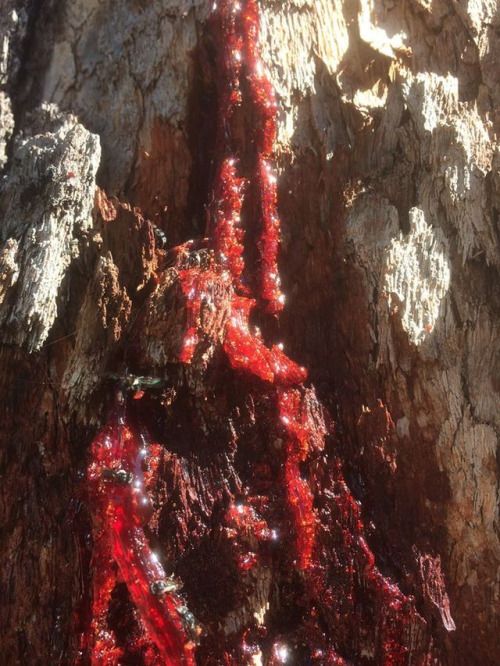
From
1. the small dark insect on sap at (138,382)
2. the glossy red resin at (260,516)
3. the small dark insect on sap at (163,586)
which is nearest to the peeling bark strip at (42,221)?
the small dark insect on sap at (138,382)

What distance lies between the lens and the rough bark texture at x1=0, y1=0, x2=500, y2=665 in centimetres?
205

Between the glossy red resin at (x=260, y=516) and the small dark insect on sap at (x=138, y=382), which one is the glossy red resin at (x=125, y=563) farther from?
the small dark insect on sap at (x=138, y=382)

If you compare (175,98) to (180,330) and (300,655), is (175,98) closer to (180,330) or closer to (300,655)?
(180,330)

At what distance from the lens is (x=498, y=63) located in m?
2.53

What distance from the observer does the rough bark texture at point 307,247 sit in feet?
6.72

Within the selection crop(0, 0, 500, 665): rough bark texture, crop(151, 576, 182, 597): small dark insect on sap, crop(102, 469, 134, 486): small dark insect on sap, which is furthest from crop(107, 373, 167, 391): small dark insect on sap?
crop(151, 576, 182, 597): small dark insect on sap

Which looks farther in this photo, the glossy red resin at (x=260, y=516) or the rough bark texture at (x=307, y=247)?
the rough bark texture at (x=307, y=247)

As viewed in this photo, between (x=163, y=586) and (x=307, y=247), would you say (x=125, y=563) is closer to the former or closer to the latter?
(x=163, y=586)

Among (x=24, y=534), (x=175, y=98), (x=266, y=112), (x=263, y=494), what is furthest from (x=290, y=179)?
(x=24, y=534)

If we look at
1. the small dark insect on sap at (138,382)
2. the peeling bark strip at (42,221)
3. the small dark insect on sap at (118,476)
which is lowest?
the small dark insect on sap at (118,476)

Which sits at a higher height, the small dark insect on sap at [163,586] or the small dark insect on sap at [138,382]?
the small dark insect on sap at [138,382]

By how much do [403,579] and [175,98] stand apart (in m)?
1.66

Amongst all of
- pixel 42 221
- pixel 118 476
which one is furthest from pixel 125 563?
pixel 42 221

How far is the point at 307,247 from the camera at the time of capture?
231cm
